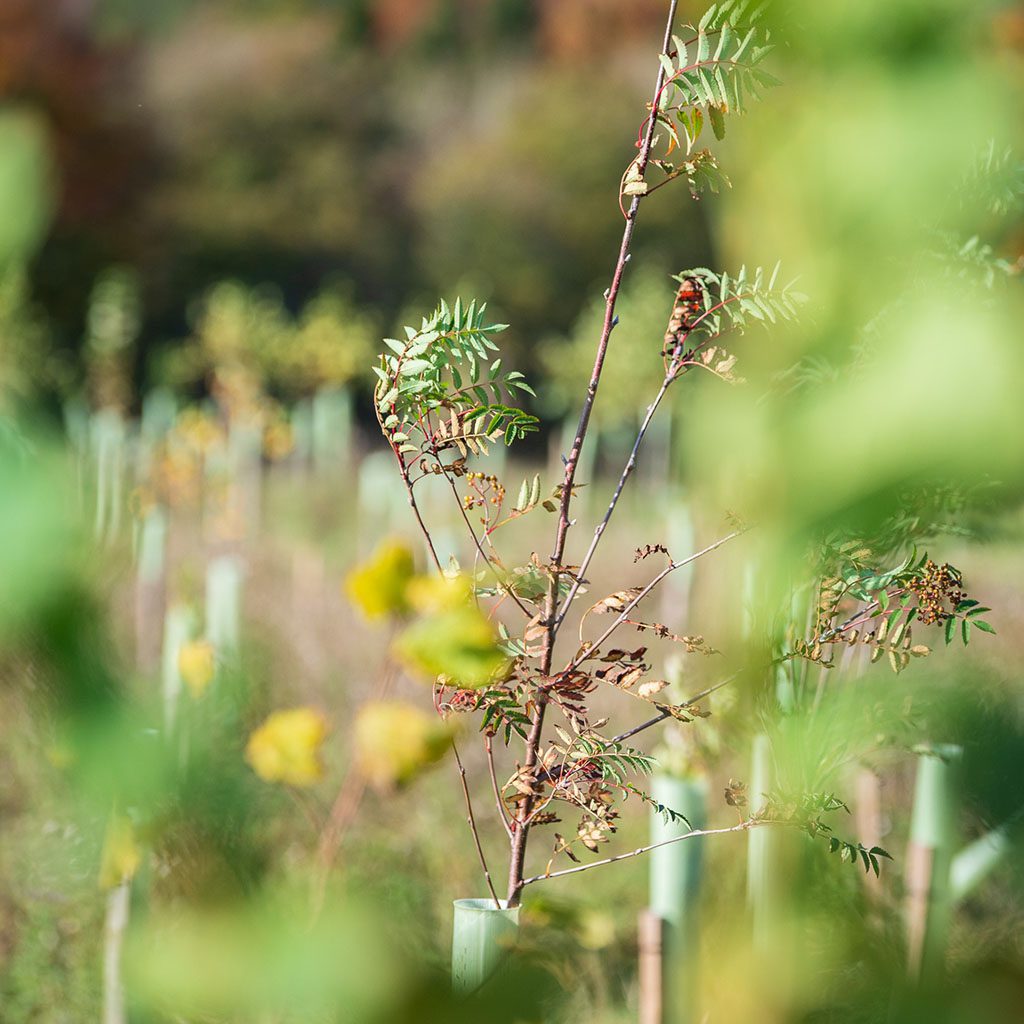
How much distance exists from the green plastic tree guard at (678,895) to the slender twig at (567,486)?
0.37m

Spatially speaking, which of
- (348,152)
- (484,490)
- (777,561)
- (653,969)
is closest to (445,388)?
(484,490)

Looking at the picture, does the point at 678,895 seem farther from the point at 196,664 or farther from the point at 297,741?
the point at 196,664

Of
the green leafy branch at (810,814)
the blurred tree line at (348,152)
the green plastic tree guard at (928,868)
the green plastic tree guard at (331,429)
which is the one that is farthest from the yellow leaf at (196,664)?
the blurred tree line at (348,152)

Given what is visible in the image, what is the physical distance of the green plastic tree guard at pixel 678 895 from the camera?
1.05 m

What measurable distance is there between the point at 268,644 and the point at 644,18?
2558 centimetres

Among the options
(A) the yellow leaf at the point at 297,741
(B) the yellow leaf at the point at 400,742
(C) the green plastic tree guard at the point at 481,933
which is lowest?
(C) the green plastic tree guard at the point at 481,933

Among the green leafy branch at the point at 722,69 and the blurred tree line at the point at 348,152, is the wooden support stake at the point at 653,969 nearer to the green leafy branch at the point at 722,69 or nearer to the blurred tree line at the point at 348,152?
the green leafy branch at the point at 722,69

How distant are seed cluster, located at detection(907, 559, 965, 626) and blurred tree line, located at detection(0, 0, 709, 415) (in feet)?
50.6

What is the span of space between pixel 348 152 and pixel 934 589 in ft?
74.0

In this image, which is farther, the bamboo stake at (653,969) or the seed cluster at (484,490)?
the bamboo stake at (653,969)

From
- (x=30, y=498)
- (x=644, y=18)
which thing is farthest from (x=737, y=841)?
(x=644, y=18)

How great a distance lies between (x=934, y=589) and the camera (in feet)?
1.98

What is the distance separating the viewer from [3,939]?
2.53 m

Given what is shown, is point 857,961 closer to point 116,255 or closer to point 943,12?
point 943,12
